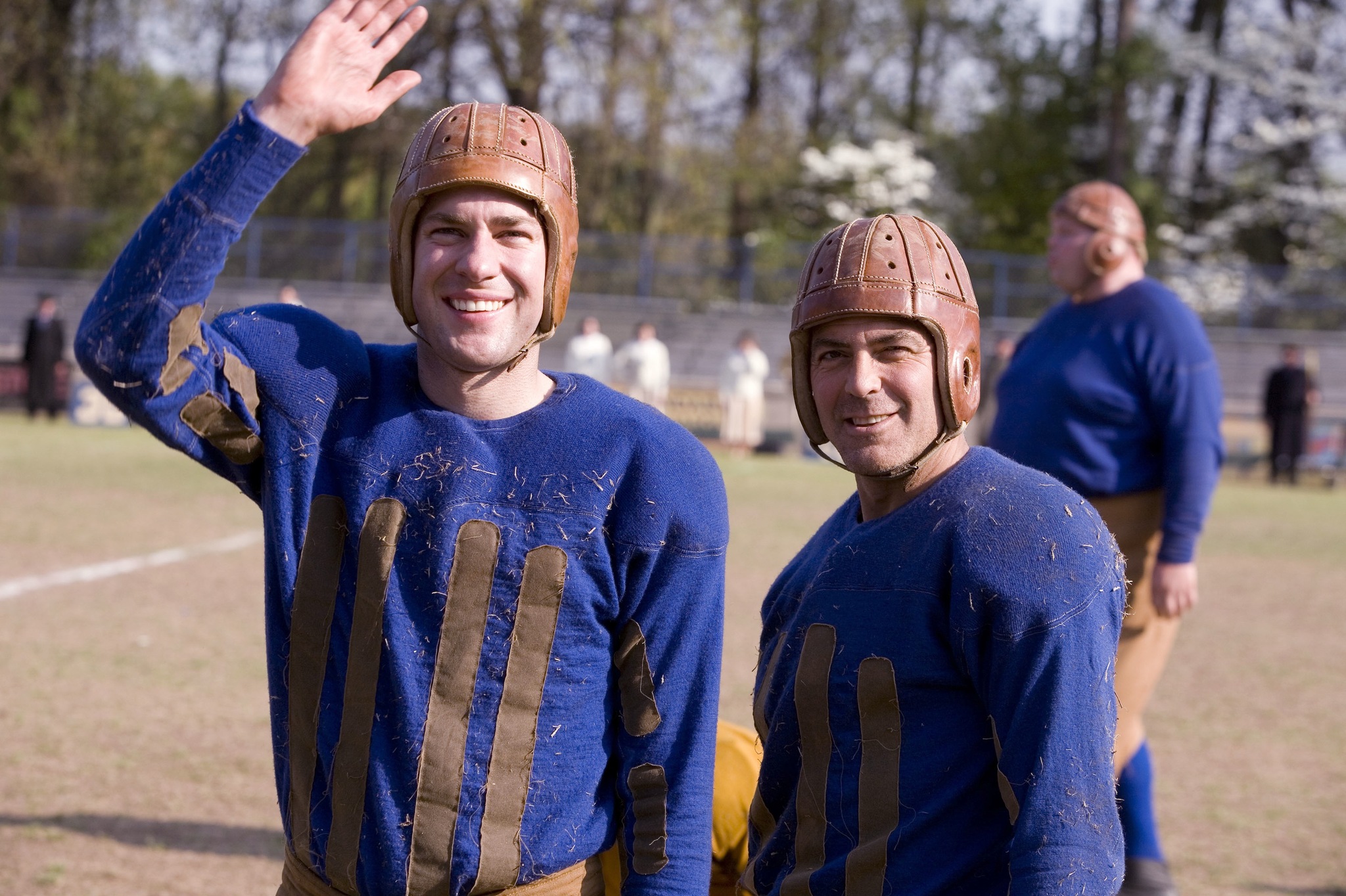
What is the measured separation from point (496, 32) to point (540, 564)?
3102 centimetres

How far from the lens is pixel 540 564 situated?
240 centimetres

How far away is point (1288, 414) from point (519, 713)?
76.3 ft

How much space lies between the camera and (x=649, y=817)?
2.44 m

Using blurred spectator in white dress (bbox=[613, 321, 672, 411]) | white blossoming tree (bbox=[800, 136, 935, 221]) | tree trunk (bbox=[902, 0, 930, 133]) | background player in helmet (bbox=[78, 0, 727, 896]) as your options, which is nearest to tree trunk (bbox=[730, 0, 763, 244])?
white blossoming tree (bbox=[800, 136, 935, 221])

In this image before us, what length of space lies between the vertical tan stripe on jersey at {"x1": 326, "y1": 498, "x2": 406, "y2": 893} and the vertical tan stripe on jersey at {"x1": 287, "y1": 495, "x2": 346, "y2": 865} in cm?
5

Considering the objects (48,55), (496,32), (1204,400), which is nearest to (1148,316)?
(1204,400)

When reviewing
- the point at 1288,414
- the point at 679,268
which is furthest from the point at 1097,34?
the point at 1288,414

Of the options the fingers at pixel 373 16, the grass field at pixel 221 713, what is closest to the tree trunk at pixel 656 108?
the grass field at pixel 221 713

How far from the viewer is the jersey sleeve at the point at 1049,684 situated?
203 cm

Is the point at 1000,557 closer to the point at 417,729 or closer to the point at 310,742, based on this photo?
the point at 417,729

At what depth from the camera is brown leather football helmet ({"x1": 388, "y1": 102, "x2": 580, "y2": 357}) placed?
2434 millimetres

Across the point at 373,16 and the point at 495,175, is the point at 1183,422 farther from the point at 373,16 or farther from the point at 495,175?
the point at 373,16

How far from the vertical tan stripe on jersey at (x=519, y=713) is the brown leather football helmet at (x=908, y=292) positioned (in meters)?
0.54

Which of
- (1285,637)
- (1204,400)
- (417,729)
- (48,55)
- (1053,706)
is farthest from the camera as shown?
(48,55)
